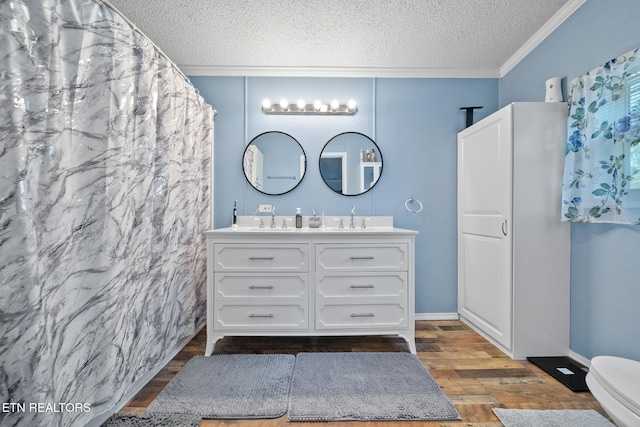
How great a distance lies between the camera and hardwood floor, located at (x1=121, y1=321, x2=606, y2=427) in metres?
1.57

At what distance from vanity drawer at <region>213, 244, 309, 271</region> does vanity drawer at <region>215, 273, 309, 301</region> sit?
50 millimetres

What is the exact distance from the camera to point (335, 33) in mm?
2322

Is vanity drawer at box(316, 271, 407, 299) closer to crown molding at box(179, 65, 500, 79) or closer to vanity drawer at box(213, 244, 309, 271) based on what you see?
vanity drawer at box(213, 244, 309, 271)

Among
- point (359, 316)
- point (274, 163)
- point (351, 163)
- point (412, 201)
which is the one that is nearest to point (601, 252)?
point (412, 201)

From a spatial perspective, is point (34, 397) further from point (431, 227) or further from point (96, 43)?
point (431, 227)

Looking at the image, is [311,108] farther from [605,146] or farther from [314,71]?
[605,146]

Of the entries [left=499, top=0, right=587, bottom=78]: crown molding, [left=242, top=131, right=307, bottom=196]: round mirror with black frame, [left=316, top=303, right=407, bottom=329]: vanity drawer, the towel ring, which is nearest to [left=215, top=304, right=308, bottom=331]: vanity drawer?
[left=316, top=303, right=407, bottom=329]: vanity drawer

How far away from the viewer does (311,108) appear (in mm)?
2879

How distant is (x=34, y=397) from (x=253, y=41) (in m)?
2.50

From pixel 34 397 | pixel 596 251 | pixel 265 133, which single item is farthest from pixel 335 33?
pixel 34 397

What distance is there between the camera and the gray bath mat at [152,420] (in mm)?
1459

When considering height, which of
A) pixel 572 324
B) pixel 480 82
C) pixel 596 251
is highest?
pixel 480 82

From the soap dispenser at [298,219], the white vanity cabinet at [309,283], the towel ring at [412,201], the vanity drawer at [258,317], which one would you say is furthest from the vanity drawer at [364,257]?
the towel ring at [412,201]

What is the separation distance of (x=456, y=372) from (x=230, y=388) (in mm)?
1415
